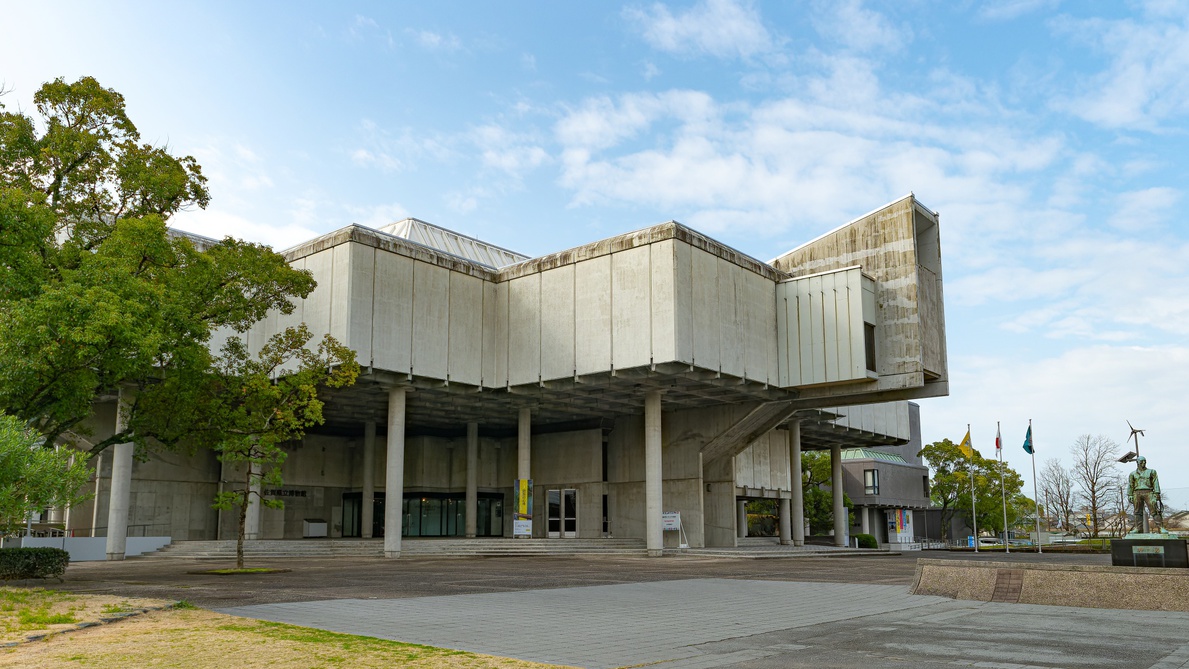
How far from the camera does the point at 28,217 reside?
2067 cm

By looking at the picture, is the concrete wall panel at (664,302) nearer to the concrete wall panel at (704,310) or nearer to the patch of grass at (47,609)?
the concrete wall panel at (704,310)

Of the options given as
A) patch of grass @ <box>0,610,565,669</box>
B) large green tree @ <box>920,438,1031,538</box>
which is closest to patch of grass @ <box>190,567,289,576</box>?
patch of grass @ <box>0,610,565,669</box>

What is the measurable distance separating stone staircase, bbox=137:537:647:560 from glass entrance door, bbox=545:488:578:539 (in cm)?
685

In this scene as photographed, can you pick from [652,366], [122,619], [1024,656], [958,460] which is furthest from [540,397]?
[958,460]

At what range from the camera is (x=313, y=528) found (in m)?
55.1

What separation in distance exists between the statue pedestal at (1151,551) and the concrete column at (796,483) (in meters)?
36.0

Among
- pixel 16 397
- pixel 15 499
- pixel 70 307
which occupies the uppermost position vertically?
pixel 70 307

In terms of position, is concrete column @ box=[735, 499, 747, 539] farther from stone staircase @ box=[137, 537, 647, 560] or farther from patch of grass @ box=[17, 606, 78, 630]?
patch of grass @ box=[17, 606, 78, 630]

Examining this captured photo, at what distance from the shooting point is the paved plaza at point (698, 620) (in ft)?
33.1

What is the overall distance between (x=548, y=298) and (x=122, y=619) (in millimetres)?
29790

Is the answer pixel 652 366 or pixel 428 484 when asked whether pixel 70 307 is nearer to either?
pixel 652 366

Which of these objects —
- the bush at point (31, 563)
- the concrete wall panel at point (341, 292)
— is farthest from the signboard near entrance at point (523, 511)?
the bush at point (31, 563)

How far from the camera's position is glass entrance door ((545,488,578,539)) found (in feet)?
174

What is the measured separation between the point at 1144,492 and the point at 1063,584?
518 centimetres
